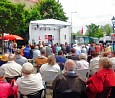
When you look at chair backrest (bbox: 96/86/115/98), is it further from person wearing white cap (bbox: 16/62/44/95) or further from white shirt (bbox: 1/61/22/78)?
white shirt (bbox: 1/61/22/78)

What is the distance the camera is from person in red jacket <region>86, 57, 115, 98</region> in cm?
630

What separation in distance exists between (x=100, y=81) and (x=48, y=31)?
Answer: 2445cm

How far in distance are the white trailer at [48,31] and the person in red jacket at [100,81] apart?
19.7m

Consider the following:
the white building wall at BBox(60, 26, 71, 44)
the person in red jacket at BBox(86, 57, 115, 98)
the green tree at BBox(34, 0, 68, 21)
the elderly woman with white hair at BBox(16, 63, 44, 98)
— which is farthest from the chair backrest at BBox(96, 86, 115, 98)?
the green tree at BBox(34, 0, 68, 21)

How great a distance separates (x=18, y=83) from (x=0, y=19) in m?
29.2

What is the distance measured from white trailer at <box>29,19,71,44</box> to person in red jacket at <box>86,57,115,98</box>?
19665mm

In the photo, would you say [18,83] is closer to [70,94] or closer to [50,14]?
[70,94]

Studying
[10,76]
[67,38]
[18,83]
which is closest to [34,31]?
[67,38]

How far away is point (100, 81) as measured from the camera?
6.37 meters

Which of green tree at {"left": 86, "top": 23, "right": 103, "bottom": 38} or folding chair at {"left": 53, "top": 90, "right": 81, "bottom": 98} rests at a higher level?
green tree at {"left": 86, "top": 23, "right": 103, "bottom": 38}

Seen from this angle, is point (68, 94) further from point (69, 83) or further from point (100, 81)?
point (100, 81)

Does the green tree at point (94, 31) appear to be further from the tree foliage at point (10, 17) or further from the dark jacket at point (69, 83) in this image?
the dark jacket at point (69, 83)

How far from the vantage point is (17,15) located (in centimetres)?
3584

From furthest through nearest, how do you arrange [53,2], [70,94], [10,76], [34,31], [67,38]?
1. [53,2]
2. [67,38]
3. [34,31]
4. [10,76]
5. [70,94]
